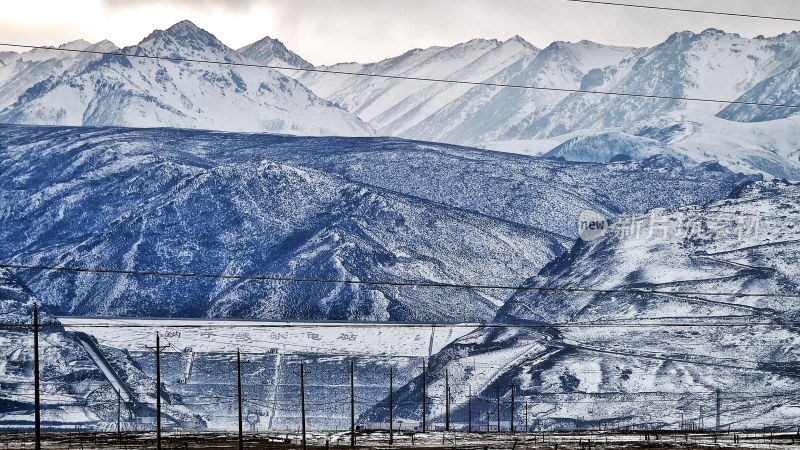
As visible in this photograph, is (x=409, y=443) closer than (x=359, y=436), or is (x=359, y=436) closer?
(x=409, y=443)

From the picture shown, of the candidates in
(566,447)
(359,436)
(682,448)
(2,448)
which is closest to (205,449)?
(2,448)

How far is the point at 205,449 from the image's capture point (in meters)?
111

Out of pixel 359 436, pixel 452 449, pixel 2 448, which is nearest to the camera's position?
pixel 452 449

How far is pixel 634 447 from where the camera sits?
113312 mm

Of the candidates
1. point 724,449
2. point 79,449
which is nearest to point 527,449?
point 724,449

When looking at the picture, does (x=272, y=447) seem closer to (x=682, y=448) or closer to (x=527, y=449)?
(x=527, y=449)

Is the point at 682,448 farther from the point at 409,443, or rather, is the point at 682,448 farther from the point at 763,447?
the point at 409,443

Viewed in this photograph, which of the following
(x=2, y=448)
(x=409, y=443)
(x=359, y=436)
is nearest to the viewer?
(x=2, y=448)

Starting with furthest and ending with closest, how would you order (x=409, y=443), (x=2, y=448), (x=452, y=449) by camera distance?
(x=409, y=443) → (x=2, y=448) → (x=452, y=449)

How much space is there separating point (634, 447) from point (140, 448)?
39.1 m

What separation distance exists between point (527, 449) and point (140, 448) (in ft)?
99.9

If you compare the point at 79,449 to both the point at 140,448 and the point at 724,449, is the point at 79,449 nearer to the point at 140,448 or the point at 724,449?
the point at 140,448

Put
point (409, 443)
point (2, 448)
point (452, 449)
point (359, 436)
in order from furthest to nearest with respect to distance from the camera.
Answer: point (359, 436), point (409, 443), point (2, 448), point (452, 449)

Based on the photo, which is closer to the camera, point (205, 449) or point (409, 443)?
point (205, 449)
